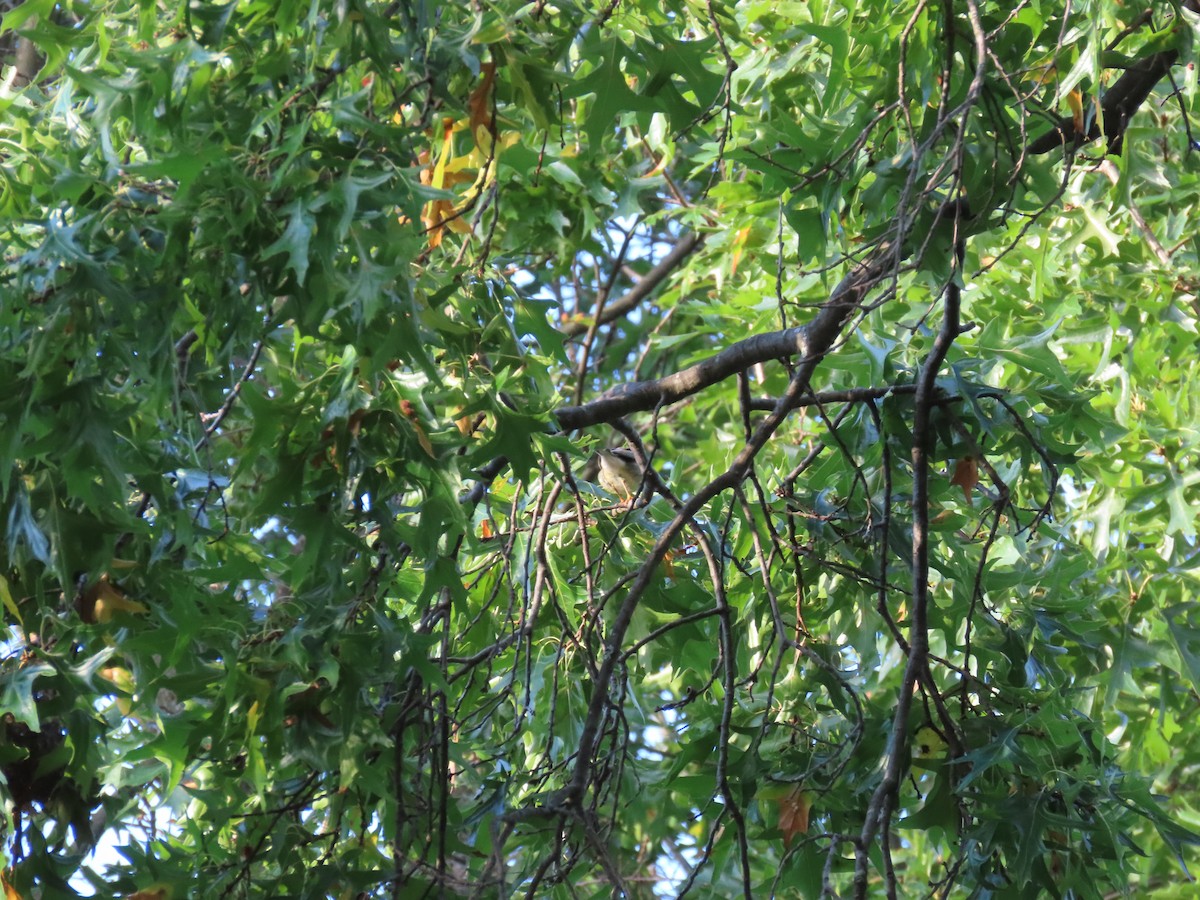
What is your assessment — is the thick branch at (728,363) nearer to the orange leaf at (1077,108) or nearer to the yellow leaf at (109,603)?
the orange leaf at (1077,108)

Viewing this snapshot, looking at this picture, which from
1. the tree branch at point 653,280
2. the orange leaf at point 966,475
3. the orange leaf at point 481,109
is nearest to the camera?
the orange leaf at point 481,109

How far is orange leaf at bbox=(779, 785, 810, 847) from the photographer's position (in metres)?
1.91

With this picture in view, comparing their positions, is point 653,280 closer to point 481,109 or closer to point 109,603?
point 481,109

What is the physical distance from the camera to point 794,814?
75.6 inches

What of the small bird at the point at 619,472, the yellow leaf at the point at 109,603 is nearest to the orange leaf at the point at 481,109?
the yellow leaf at the point at 109,603

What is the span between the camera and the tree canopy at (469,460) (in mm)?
1449

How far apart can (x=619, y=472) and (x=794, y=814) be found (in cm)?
87

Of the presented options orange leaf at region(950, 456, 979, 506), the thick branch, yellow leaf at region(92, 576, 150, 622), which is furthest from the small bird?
yellow leaf at region(92, 576, 150, 622)

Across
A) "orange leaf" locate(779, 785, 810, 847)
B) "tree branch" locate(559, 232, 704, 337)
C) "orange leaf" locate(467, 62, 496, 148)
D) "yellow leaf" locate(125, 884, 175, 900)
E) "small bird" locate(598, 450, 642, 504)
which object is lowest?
"yellow leaf" locate(125, 884, 175, 900)

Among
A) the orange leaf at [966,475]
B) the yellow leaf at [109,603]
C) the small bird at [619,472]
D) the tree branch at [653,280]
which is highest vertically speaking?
the tree branch at [653,280]

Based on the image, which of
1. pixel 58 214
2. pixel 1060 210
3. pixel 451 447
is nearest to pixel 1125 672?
pixel 1060 210

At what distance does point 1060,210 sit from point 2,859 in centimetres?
246

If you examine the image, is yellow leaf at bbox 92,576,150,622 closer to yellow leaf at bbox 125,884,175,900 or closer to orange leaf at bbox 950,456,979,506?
yellow leaf at bbox 125,884,175,900

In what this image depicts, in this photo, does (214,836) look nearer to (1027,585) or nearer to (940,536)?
(940,536)
